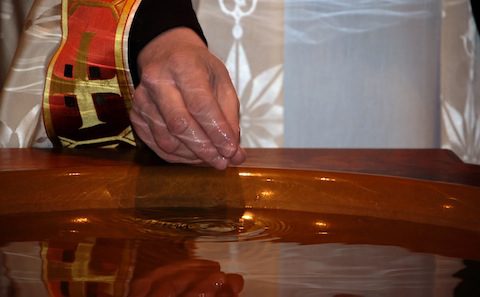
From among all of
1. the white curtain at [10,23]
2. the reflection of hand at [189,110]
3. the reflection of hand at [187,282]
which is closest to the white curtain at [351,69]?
Result: the white curtain at [10,23]

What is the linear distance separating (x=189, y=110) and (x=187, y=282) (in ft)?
1.05

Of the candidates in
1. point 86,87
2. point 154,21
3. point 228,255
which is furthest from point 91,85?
point 228,255

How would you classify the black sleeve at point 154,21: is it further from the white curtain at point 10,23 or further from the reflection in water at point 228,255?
the white curtain at point 10,23

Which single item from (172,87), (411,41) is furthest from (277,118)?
(172,87)

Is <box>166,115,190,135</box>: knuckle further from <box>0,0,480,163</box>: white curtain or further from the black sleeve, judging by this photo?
<box>0,0,480,163</box>: white curtain

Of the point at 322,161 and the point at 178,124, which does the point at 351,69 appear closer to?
the point at 322,161

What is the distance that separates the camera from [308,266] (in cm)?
53

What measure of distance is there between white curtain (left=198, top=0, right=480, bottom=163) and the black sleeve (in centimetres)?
Result: 86

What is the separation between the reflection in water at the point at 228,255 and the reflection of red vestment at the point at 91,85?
0.40 metres

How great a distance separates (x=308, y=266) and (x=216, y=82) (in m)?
0.33

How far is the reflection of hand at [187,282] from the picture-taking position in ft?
1.47

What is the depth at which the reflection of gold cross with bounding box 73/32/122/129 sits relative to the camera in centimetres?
113

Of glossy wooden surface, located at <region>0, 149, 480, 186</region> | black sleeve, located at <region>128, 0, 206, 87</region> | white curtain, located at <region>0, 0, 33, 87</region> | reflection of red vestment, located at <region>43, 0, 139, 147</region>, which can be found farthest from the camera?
white curtain, located at <region>0, 0, 33, 87</region>

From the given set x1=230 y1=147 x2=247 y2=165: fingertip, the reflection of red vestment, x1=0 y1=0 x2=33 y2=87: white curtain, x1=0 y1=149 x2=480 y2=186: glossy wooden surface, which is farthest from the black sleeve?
x1=0 y1=0 x2=33 y2=87: white curtain
